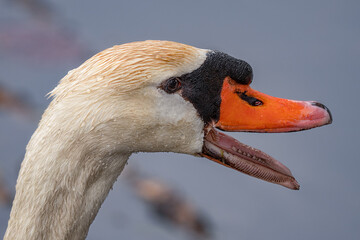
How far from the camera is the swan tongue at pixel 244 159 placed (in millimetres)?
1595

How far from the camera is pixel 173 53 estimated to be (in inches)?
57.0

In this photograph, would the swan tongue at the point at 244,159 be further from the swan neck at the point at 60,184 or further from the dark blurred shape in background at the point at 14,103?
the dark blurred shape in background at the point at 14,103

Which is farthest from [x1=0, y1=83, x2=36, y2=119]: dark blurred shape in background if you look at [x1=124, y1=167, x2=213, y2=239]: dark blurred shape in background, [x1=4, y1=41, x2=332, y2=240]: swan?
[x1=4, y1=41, x2=332, y2=240]: swan

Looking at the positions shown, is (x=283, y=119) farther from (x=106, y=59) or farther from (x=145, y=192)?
(x=145, y=192)

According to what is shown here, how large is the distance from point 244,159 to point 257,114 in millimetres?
143

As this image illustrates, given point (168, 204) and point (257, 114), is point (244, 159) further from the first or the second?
point (168, 204)

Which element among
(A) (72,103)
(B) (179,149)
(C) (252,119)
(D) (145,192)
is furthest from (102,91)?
(D) (145,192)

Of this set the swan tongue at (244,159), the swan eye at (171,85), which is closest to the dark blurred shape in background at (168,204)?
the swan tongue at (244,159)

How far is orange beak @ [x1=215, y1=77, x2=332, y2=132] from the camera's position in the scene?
155cm

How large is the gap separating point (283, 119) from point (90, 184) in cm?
56

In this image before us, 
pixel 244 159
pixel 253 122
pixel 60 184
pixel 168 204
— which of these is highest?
pixel 253 122

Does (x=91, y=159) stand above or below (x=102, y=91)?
below

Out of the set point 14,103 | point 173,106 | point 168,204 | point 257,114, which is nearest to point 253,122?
point 257,114

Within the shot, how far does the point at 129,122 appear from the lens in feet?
4.72
